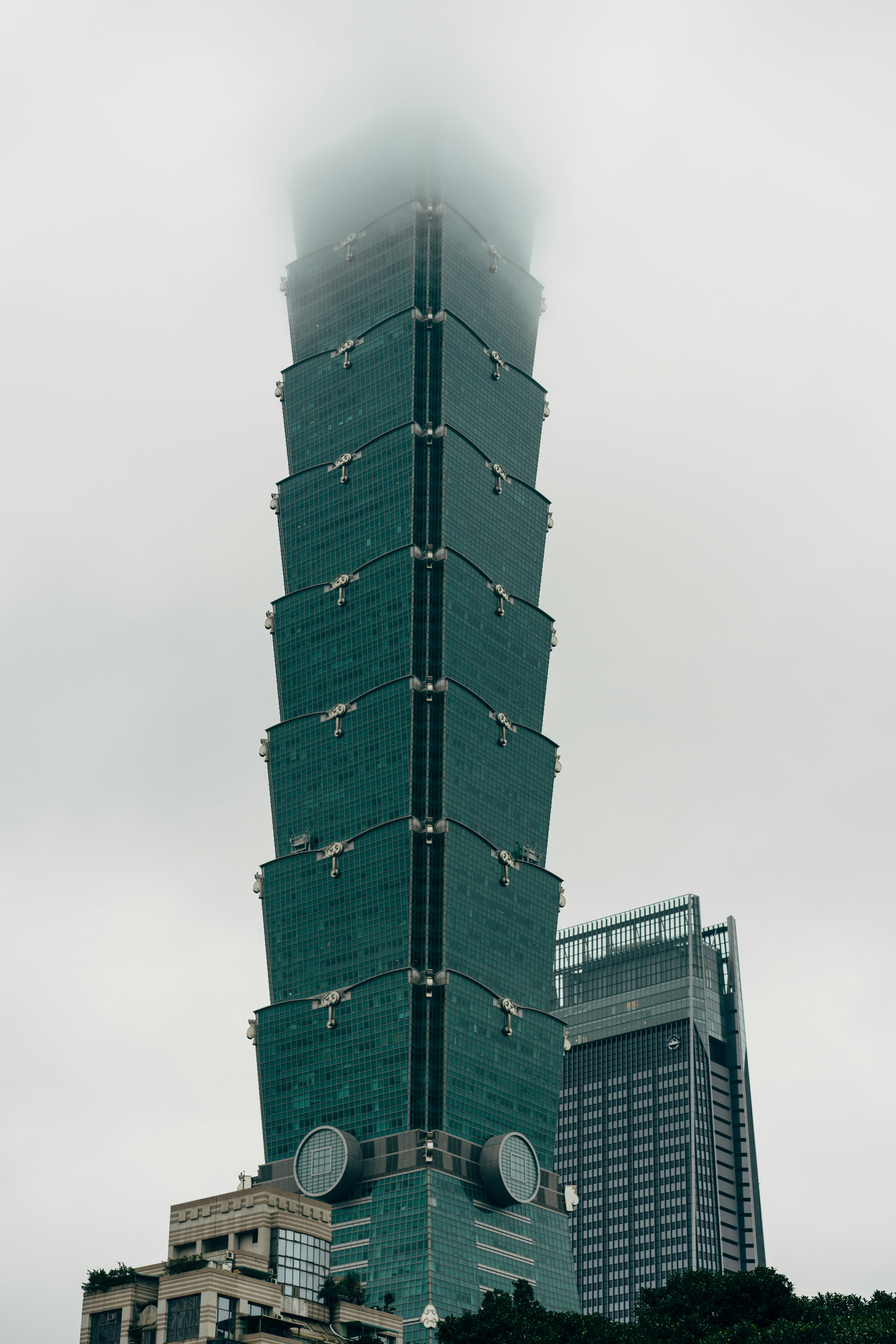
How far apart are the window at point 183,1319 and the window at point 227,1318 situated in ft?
6.45

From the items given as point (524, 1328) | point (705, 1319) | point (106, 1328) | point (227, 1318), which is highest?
point (705, 1319)

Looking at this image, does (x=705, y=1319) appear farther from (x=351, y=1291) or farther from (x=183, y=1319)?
(x=183, y=1319)

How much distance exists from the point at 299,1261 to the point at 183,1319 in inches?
847

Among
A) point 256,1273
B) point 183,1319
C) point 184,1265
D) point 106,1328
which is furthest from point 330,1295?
point 106,1328

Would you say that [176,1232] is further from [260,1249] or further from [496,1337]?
[496,1337]

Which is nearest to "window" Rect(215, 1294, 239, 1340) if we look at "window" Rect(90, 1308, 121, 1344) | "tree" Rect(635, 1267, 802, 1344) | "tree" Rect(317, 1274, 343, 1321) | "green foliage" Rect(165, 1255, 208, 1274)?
"green foliage" Rect(165, 1255, 208, 1274)

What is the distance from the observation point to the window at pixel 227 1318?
163m

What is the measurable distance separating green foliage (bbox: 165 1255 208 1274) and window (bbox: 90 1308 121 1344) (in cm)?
630

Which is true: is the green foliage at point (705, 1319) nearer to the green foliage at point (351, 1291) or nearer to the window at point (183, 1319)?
the green foliage at point (351, 1291)

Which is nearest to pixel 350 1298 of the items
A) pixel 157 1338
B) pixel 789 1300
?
pixel 157 1338

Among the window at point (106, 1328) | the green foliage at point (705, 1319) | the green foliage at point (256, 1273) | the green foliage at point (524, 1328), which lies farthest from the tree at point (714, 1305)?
the window at point (106, 1328)

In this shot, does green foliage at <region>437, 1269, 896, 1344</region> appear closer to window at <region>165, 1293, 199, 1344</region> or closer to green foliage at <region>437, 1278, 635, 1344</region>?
green foliage at <region>437, 1278, 635, 1344</region>

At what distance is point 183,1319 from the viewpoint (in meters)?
165

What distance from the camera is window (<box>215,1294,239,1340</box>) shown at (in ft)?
534
